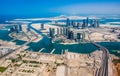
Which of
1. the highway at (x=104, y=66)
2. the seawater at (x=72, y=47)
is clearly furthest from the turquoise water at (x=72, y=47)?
the highway at (x=104, y=66)

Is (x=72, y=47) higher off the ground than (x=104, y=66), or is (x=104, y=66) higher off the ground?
(x=72, y=47)

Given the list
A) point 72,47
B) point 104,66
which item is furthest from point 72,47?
point 104,66

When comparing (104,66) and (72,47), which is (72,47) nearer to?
(72,47)

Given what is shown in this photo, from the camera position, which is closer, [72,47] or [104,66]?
[104,66]

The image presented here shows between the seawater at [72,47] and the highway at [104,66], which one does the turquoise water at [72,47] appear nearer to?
the seawater at [72,47]

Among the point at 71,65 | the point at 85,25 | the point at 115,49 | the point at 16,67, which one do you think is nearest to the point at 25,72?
the point at 16,67

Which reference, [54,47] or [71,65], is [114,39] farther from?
[71,65]

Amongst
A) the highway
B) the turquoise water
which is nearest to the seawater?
the turquoise water

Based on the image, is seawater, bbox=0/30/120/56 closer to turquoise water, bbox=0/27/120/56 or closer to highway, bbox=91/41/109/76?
turquoise water, bbox=0/27/120/56

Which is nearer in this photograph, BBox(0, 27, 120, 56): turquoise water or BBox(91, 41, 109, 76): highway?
BBox(91, 41, 109, 76): highway

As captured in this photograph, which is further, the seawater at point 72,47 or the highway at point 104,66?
Answer: the seawater at point 72,47

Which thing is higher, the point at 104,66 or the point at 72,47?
the point at 72,47

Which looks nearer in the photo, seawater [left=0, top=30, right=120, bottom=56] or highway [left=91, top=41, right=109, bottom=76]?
highway [left=91, top=41, right=109, bottom=76]
